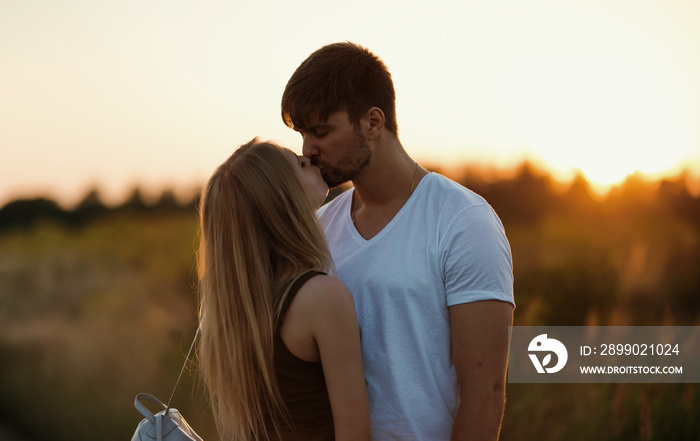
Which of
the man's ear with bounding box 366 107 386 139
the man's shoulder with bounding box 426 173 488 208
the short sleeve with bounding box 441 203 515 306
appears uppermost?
the man's ear with bounding box 366 107 386 139

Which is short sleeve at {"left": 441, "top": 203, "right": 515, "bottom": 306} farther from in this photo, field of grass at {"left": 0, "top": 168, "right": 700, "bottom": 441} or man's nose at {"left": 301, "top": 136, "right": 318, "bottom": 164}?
field of grass at {"left": 0, "top": 168, "right": 700, "bottom": 441}

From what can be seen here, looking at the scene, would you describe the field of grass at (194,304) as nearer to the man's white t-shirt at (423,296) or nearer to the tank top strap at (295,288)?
the man's white t-shirt at (423,296)

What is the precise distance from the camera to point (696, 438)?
4457mm

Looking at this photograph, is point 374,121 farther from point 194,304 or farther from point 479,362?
point 194,304

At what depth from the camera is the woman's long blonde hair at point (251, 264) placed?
1.58 m

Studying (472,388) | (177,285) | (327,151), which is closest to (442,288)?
(472,388)

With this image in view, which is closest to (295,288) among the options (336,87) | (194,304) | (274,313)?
(274,313)

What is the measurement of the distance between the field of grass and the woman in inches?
122

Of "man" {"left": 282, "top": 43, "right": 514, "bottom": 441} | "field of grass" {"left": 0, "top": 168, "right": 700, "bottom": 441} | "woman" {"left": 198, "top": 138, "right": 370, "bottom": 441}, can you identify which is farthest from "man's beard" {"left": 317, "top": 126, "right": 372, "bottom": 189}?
"field of grass" {"left": 0, "top": 168, "right": 700, "bottom": 441}

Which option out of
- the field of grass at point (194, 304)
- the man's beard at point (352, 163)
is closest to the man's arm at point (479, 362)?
the man's beard at point (352, 163)

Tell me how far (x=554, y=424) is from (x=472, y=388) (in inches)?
124

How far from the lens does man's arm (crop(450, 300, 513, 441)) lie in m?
1.70

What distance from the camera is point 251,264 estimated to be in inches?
63.1

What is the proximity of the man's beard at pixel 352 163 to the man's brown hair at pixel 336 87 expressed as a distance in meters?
0.06
